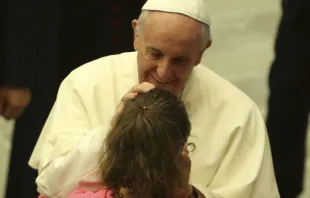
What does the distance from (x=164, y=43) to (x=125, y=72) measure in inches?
12.5

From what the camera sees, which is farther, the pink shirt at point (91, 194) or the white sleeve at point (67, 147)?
the white sleeve at point (67, 147)

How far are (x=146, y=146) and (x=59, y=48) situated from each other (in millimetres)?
1330

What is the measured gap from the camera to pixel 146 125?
A: 194 centimetres

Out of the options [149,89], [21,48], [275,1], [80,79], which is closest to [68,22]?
[21,48]

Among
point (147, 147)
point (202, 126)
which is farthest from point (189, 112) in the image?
point (147, 147)

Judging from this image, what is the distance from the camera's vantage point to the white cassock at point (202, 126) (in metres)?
2.53

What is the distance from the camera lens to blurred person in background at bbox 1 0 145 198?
10.0 feet

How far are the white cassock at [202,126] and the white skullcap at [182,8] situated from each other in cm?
29

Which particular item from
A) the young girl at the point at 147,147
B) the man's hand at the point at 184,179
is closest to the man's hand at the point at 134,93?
the young girl at the point at 147,147

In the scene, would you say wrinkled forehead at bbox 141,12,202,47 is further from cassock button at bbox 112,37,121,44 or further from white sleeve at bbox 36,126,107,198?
cassock button at bbox 112,37,121,44

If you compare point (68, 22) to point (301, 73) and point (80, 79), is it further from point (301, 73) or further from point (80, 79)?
point (301, 73)

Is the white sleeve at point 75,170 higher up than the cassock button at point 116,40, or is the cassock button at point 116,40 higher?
the cassock button at point 116,40

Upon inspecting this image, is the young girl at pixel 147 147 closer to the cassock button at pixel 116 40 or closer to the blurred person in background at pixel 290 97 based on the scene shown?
the cassock button at pixel 116 40

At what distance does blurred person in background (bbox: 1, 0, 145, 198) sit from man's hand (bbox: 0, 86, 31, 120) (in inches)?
Result: 2.0
